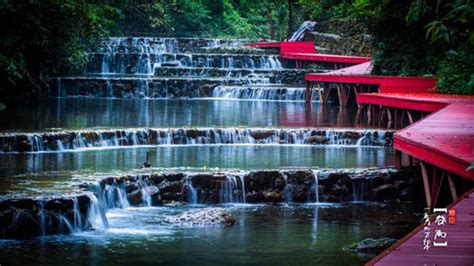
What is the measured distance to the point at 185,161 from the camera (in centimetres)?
2306

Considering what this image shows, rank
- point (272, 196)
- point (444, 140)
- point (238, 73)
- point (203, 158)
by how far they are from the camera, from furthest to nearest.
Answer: point (238, 73) < point (203, 158) < point (272, 196) < point (444, 140)

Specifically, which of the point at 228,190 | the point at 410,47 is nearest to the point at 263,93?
the point at 410,47

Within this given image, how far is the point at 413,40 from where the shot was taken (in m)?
36.3

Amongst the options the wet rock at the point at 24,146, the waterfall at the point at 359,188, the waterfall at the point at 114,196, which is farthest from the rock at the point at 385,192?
the wet rock at the point at 24,146

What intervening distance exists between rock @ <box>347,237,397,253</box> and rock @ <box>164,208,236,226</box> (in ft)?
9.36

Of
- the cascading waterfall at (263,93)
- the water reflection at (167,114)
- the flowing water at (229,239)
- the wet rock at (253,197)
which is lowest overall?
the flowing water at (229,239)

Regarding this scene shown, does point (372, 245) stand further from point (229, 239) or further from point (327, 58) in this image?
point (327, 58)

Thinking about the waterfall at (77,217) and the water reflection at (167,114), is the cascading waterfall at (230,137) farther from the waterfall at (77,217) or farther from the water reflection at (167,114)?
the waterfall at (77,217)

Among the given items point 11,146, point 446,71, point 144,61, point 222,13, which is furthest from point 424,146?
point 222,13

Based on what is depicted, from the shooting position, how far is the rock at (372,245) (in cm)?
1540

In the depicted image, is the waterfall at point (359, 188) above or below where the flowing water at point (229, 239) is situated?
above

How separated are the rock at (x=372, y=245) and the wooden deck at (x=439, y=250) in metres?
3.79

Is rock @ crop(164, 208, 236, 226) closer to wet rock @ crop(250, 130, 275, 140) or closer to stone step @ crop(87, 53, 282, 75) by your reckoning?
wet rock @ crop(250, 130, 275, 140)

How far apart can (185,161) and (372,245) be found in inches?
325
